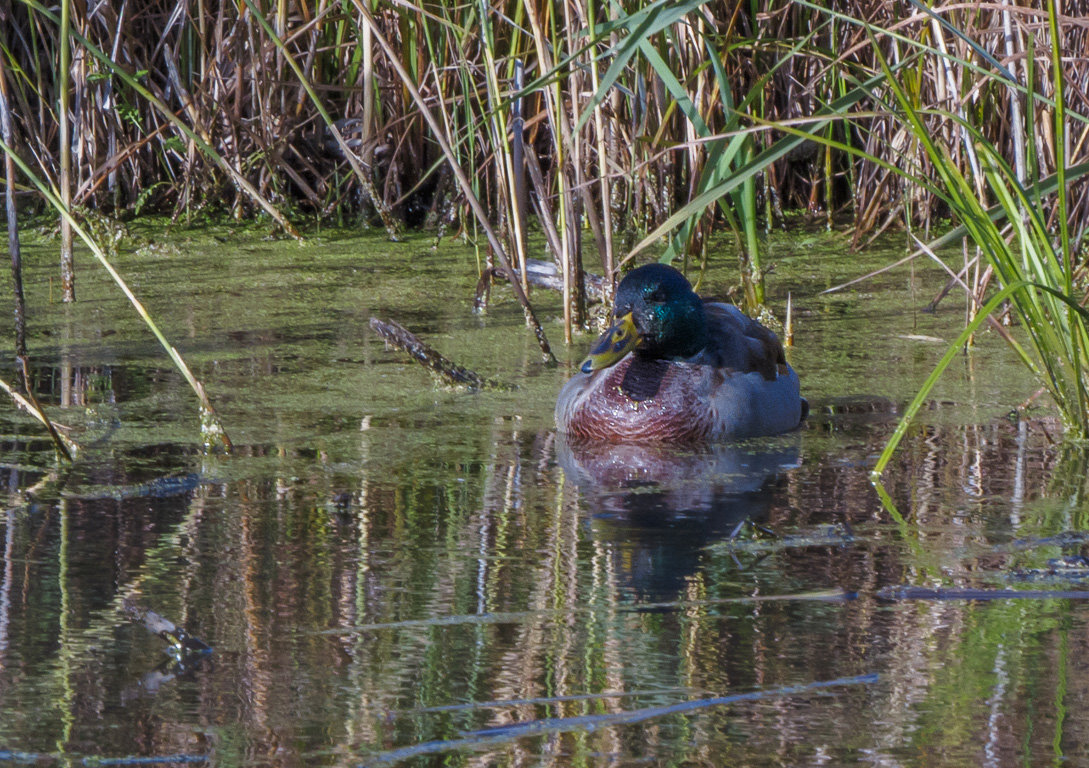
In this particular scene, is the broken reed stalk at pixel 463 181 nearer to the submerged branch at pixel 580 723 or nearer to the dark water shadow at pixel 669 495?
the dark water shadow at pixel 669 495

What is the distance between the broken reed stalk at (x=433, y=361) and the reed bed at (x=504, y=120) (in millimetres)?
366

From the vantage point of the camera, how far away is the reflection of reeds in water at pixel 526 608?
7.36ft

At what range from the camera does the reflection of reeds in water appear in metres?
2.24

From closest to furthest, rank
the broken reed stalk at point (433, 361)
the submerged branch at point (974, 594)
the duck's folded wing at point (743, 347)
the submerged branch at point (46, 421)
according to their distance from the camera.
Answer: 1. the submerged branch at point (974, 594)
2. the submerged branch at point (46, 421)
3. the duck's folded wing at point (743, 347)
4. the broken reed stalk at point (433, 361)

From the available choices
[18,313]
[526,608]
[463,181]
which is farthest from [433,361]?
[526,608]

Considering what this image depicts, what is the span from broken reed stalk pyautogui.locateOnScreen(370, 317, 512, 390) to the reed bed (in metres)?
0.37

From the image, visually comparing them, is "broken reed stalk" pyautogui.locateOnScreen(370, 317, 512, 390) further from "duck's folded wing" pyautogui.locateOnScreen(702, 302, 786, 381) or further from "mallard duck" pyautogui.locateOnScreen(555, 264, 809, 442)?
"duck's folded wing" pyautogui.locateOnScreen(702, 302, 786, 381)

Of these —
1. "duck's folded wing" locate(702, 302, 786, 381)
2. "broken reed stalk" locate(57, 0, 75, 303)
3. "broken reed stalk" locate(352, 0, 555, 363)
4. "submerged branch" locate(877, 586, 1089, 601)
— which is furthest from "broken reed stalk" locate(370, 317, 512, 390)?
"submerged branch" locate(877, 586, 1089, 601)

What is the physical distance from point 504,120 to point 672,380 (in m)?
1.31

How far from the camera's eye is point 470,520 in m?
3.38

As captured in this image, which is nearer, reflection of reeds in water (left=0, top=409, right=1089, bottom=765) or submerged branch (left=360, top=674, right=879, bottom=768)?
submerged branch (left=360, top=674, right=879, bottom=768)

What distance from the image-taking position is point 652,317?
429 cm


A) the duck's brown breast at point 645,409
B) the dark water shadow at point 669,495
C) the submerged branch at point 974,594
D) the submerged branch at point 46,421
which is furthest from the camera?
the duck's brown breast at point 645,409

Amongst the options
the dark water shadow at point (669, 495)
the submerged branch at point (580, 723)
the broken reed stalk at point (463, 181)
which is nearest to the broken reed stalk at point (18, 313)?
the broken reed stalk at point (463, 181)
